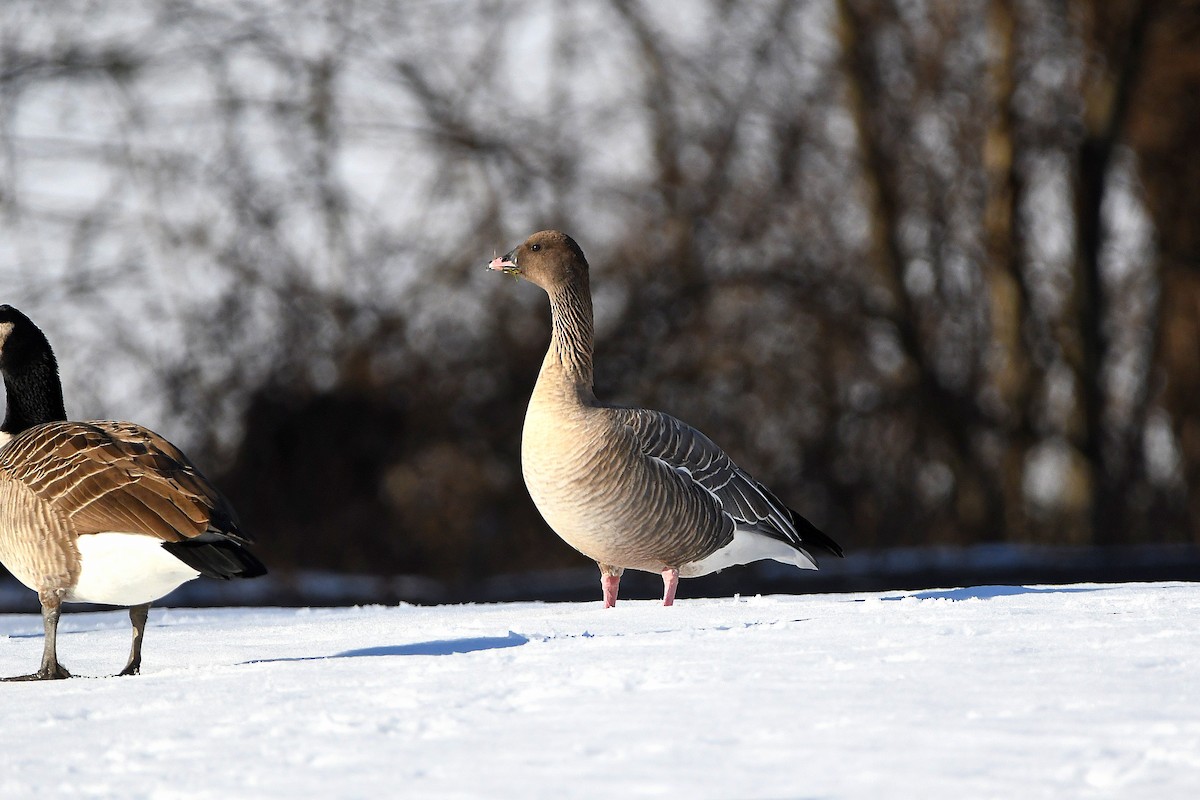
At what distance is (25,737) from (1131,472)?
10839 millimetres

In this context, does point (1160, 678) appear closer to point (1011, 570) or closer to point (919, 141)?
point (1011, 570)

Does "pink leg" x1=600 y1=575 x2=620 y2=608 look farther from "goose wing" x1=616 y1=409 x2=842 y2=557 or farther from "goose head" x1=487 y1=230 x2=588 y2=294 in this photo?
"goose head" x1=487 y1=230 x2=588 y2=294

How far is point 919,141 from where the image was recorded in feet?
43.1

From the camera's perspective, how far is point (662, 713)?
11.7 ft

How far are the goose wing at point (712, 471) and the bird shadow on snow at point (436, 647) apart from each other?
5.13ft

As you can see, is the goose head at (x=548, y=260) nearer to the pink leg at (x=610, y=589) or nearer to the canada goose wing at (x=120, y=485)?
the pink leg at (x=610, y=589)

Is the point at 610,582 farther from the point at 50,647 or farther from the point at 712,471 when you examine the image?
the point at 50,647

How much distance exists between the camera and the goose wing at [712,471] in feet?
21.6

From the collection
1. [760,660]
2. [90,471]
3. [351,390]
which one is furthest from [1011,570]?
[90,471]

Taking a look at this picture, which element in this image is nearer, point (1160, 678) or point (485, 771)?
point (485, 771)

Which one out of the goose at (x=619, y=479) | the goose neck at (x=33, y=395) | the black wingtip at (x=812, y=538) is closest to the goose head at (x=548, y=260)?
the goose at (x=619, y=479)

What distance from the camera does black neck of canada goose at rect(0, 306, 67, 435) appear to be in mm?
5961

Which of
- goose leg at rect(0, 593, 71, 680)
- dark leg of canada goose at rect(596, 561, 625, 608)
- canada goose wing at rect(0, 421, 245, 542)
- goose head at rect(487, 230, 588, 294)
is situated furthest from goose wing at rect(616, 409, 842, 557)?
goose leg at rect(0, 593, 71, 680)

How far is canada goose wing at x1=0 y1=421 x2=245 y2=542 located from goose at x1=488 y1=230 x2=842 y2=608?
1.78 m
